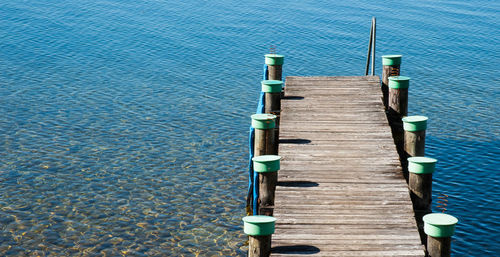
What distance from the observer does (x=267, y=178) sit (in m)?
11.7

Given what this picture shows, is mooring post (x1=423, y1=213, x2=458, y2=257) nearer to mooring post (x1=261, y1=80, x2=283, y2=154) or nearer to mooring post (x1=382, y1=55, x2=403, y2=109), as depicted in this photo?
mooring post (x1=261, y1=80, x2=283, y2=154)

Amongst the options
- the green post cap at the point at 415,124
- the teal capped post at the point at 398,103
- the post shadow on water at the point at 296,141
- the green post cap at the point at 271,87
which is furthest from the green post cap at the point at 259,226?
the teal capped post at the point at 398,103

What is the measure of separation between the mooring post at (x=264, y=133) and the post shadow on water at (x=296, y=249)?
136 inches

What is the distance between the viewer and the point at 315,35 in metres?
40.8

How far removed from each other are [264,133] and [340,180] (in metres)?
1.91

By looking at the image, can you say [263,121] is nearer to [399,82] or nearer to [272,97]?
[272,97]

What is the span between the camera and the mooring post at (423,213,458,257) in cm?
937

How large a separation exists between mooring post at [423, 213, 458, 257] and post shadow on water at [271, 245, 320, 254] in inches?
68.5

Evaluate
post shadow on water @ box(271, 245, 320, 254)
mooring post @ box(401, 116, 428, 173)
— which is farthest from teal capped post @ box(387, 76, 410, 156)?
post shadow on water @ box(271, 245, 320, 254)

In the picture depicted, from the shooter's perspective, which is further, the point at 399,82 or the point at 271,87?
the point at 271,87

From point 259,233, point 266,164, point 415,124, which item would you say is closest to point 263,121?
point 266,164

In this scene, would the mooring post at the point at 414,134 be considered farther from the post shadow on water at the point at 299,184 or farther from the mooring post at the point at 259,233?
the mooring post at the point at 259,233

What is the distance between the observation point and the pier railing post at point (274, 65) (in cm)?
1761

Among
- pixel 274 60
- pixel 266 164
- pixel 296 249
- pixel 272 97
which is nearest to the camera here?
pixel 296 249
